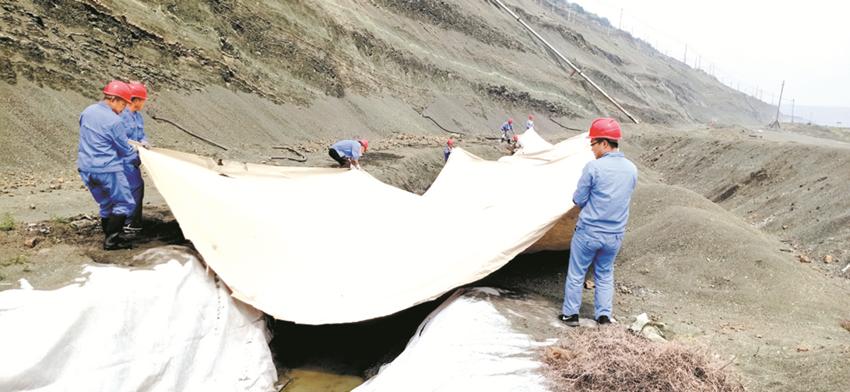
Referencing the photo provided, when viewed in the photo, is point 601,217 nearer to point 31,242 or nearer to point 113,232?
point 113,232

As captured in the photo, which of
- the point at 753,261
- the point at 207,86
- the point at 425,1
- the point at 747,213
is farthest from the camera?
the point at 425,1

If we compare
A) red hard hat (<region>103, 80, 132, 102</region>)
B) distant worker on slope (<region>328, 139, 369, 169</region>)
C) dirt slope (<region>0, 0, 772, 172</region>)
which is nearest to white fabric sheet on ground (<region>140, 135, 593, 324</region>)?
red hard hat (<region>103, 80, 132, 102</region>)

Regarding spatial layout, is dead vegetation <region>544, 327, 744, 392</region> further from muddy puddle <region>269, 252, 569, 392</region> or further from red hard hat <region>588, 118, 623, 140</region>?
red hard hat <region>588, 118, 623, 140</region>

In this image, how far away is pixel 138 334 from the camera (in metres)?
3.48

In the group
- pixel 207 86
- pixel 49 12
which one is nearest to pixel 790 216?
pixel 207 86

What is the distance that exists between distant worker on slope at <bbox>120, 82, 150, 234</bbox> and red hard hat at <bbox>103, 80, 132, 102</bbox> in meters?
0.22

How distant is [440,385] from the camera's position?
10.4 feet

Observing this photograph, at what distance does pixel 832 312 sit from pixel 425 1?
3000 cm

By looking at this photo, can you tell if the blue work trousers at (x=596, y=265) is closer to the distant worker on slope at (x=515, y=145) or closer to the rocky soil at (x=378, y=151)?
the rocky soil at (x=378, y=151)

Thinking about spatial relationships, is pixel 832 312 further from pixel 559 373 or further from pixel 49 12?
pixel 49 12

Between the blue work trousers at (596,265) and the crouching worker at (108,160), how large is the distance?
12.3 ft

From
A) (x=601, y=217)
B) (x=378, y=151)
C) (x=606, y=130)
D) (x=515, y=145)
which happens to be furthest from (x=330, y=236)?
(x=515, y=145)

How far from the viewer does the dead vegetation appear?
2916 mm

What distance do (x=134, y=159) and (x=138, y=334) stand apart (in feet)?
6.26
